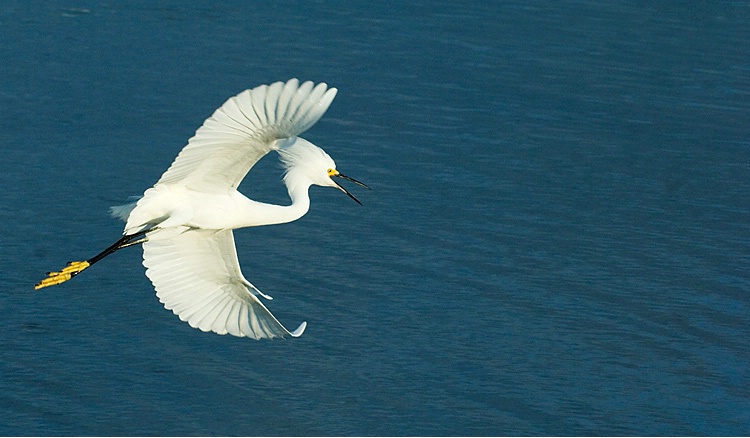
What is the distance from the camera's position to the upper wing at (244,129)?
182 inches

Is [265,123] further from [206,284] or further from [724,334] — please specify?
[724,334]

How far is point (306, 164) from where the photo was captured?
17.8ft

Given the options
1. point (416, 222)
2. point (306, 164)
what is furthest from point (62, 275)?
point (416, 222)

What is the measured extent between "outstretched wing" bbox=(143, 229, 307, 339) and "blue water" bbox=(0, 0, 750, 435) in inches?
17.4

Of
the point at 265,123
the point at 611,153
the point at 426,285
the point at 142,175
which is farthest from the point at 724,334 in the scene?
the point at 142,175

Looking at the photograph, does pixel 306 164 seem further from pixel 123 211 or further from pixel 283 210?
pixel 123 211

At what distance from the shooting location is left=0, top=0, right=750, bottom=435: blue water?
233 inches

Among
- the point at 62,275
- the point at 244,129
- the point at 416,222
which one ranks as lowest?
the point at 62,275

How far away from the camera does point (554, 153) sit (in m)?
8.36

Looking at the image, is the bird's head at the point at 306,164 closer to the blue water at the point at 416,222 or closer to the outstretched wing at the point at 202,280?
the outstretched wing at the point at 202,280

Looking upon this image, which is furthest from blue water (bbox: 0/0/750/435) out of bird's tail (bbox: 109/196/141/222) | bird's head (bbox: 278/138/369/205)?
bird's head (bbox: 278/138/369/205)

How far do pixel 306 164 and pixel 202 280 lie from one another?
0.81 m

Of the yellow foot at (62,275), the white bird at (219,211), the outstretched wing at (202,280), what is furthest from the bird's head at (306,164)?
the yellow foot at (62,275)

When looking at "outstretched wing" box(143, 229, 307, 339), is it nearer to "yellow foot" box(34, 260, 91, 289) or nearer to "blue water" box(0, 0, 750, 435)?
"yellow foot" box(34, 260, 91, 289)
